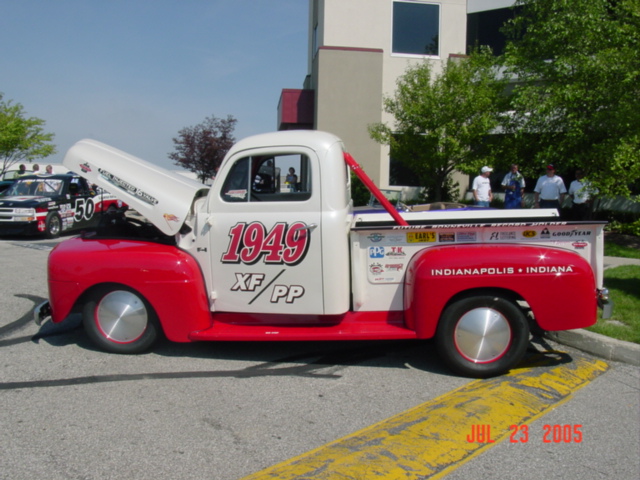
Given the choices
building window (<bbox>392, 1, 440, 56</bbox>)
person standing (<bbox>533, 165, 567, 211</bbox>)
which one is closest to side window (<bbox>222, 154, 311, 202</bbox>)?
person standing (<bbox>533, 165, 567, 211</bbox>)

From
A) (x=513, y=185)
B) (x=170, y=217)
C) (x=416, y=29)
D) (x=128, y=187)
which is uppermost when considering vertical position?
(x=416, y=29)

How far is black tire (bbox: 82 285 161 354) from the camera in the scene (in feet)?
17.6

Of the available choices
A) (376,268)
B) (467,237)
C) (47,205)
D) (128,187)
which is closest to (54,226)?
(47,205)

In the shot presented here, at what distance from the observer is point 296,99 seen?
20.7 m

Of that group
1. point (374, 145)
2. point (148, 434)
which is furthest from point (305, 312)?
point (374, 145)

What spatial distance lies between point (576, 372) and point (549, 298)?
92cm

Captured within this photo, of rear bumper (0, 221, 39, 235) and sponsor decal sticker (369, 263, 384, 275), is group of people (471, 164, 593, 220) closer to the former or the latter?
sponsor decal sticker (369, 263, 384, 275)

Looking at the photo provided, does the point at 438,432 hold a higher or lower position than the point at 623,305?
lower

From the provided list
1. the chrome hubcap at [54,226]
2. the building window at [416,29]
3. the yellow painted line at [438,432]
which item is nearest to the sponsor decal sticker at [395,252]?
the yellow painted line at [438,432]

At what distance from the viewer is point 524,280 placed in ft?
15.5

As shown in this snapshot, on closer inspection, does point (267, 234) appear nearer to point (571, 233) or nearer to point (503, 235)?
point (503, 235)

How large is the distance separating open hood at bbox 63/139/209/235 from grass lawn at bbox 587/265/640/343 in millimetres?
4317

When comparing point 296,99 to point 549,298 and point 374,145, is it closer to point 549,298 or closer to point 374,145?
point 374,145
